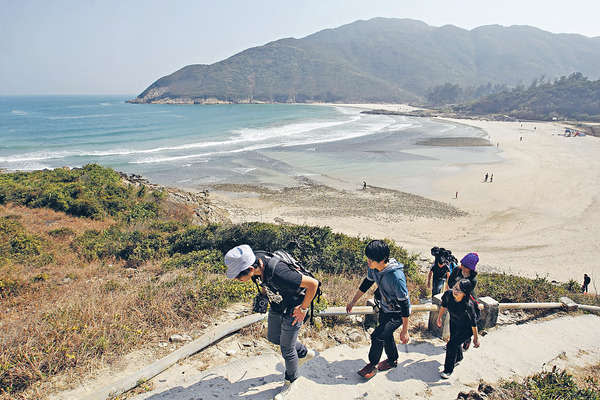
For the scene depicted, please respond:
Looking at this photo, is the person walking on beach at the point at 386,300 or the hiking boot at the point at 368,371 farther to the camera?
the hiking boot at the point at 368,371

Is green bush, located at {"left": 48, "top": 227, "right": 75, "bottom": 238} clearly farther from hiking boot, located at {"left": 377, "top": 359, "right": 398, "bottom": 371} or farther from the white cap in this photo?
hiking boot, located at {"left": 377, "top": 359, "right": 398, "bottom": 371}

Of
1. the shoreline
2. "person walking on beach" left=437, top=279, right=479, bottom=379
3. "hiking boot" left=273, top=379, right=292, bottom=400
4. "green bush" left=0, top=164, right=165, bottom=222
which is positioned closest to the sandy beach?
the shoreline

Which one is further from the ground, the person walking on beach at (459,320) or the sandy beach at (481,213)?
the person walking on beach at (459,320)

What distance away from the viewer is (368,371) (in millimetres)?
3824

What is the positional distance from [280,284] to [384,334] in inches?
62.5

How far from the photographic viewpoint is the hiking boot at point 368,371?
381cm

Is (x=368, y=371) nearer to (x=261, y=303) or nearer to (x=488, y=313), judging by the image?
(x=261, y=303)

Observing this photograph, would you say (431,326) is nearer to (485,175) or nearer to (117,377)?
(117,377)

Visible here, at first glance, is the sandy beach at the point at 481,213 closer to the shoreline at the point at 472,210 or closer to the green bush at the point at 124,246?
the shoreline at the point at 472,210

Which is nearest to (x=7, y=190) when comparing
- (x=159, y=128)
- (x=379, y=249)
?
(x=379, y=249)

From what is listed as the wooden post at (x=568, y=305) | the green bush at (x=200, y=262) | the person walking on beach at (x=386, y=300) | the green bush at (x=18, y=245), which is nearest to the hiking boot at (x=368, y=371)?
the person walking on beach at (x=386, y=300)

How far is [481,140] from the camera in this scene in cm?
5059

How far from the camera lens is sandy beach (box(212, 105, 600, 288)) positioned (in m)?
15.2

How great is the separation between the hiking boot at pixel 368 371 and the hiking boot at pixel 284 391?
35.1 inches
